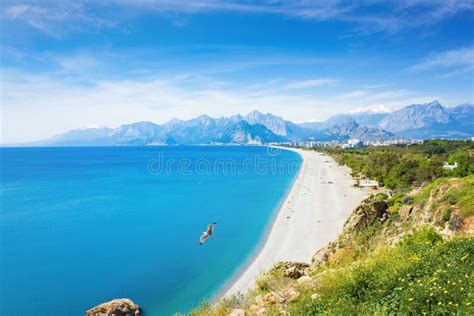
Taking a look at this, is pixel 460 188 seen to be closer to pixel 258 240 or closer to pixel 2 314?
pixel 258 240

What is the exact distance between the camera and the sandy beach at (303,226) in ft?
98.0

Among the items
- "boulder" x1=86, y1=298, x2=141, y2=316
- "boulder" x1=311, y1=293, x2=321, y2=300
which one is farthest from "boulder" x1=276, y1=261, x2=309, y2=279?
"boulder" x1=86, y1=298, x2=141, y2=316

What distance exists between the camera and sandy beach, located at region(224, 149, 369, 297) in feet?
98.0

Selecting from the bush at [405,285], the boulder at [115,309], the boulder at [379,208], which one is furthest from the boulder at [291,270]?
the boulder at [115,309]

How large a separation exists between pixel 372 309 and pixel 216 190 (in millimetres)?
71547

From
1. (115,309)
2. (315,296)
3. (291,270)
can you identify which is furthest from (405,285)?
(115,309)

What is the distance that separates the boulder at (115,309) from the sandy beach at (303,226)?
7157 mm

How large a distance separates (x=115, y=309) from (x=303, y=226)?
26.5 m

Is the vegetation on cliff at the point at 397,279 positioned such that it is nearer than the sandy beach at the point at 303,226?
Yes

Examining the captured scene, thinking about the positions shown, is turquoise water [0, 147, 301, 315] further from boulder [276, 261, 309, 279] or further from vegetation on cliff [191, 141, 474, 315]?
vegetation on cliff [191, 141, 474, 315]

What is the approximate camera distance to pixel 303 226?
136ft

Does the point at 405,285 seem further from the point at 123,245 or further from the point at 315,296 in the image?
the point at 123,245

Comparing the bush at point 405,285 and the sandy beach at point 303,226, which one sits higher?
the bush at point 405,285

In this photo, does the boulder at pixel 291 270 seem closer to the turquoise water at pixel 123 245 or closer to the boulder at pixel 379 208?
the boulder at pixel 379 208
